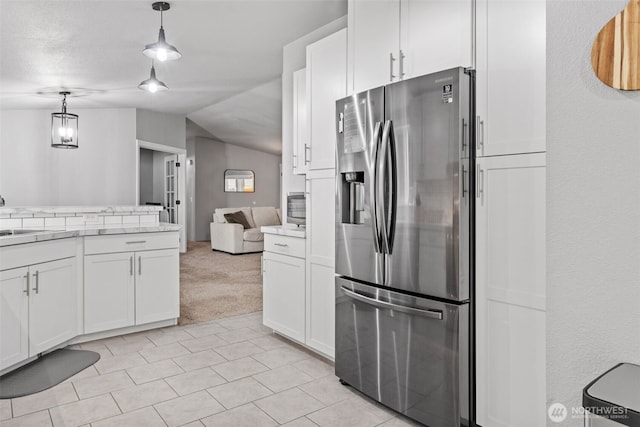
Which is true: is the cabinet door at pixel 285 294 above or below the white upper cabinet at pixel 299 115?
below

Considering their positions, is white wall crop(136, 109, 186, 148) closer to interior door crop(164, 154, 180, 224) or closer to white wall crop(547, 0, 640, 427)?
interior door crop(164, 154, 180, 224)

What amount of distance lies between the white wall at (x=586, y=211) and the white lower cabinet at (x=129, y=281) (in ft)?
10.6

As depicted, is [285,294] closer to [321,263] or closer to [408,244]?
[321,263]

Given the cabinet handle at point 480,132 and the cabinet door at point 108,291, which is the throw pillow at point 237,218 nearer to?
the cabinet door at point 108,291

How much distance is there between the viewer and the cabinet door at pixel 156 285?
11.4 ft

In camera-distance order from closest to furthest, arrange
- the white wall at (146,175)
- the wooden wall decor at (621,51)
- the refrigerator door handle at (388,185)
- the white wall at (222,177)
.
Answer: the wooden wall decor at (621,51) → the refrigerator door handle at (388,185) → the white wall at (146,175) → the white wall at (222,177)

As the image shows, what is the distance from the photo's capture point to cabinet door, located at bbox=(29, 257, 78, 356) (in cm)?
275

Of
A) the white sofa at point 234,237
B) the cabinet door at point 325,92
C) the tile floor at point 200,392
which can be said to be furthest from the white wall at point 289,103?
the white sofa at point 234,237

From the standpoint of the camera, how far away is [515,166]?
5.62 ft

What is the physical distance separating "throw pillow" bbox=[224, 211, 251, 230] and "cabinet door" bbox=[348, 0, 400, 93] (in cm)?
642

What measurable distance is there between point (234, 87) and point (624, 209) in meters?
5.82

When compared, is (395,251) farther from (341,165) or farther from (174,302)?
(174,302)

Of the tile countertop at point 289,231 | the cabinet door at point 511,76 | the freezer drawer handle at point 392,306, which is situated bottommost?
the freezer drawer handle at point 392,306

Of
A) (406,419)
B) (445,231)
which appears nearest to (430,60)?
(445,231)
